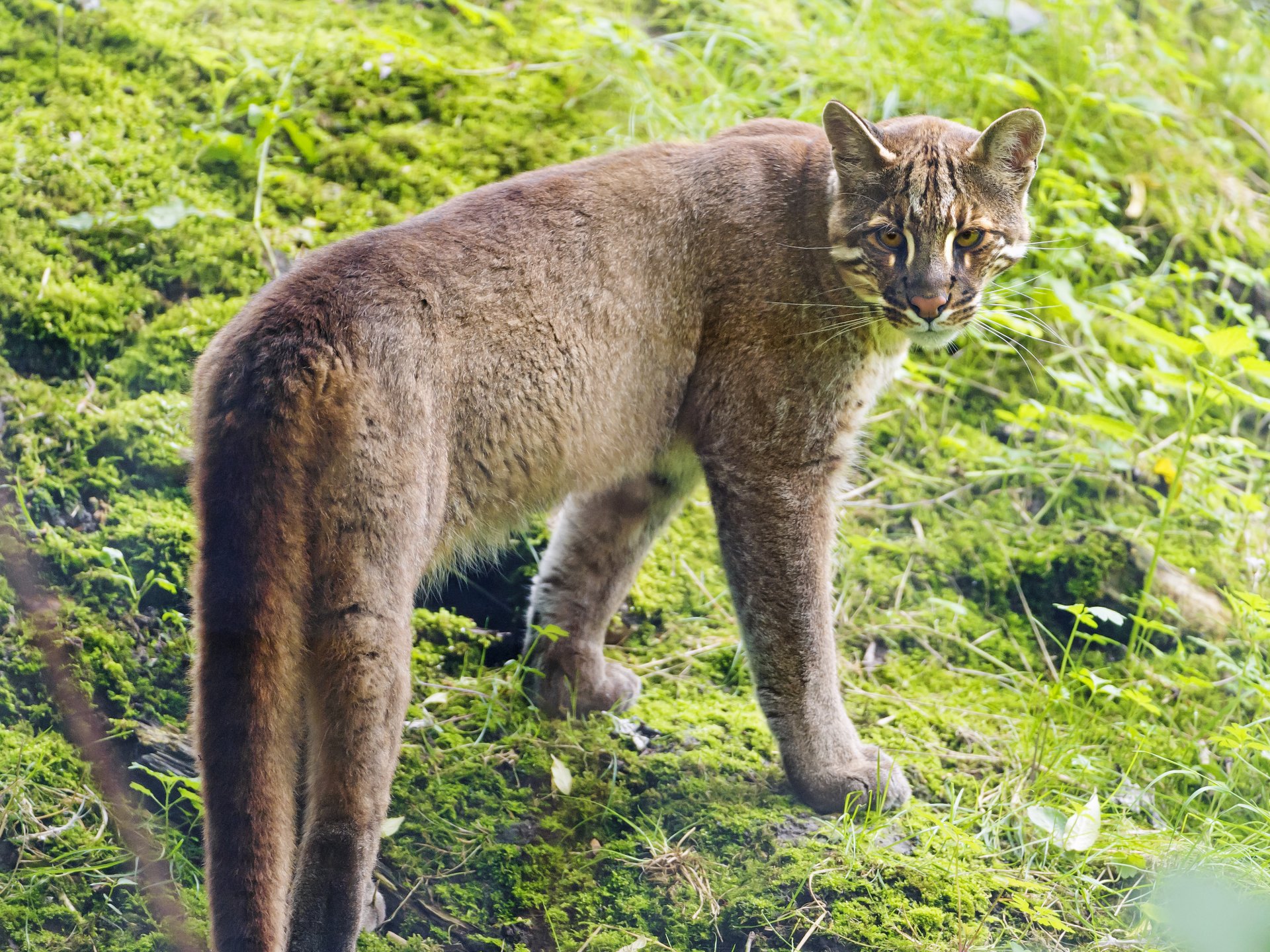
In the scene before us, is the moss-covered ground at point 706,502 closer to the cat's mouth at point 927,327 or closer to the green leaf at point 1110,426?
the green leaf at point 1110,426

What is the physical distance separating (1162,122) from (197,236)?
17.4 feet

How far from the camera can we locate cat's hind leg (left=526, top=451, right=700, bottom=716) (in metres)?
3.85

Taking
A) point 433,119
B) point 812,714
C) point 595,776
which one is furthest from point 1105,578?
point 433,119

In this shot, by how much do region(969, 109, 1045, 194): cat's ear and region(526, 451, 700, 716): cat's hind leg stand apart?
1382 millimetres

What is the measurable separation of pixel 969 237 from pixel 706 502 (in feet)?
6.25

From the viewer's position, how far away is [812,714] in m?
3.45

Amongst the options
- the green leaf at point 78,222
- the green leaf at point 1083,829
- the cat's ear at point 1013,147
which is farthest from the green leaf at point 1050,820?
the green leaf at point 78,222

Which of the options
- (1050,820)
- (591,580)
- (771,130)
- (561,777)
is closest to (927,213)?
(771,130)

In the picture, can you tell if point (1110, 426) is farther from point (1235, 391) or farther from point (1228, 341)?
point (1228, 341)

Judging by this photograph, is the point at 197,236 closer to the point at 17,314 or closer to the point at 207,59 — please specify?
the point at 17,314

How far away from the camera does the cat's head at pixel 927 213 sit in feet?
10.8

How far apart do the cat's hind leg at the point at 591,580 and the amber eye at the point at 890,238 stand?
1.02m

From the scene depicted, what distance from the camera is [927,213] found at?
3.28 meters

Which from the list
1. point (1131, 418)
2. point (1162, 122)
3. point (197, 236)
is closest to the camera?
point (197, 236)
